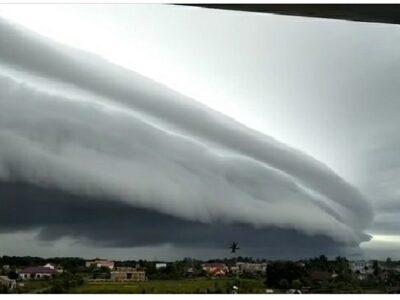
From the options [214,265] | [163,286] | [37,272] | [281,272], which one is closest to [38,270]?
[37,272]

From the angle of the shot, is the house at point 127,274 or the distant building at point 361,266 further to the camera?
the distant building at point 361,266

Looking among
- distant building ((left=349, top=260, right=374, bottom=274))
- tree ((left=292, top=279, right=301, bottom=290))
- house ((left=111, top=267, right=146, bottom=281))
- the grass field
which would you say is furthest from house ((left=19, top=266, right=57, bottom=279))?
distant building ((left=349, top=260, right=374, bottom=274))

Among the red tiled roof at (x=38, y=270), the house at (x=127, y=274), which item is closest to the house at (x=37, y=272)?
the red tiled roof at (x=38, y=270)

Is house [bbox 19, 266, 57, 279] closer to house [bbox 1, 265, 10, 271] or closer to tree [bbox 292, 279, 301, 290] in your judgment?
house [bbox 1, 265, 10, 271]

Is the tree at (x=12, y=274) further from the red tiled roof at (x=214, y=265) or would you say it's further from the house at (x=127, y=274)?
the red tiled roof at (x=214, y=265)
